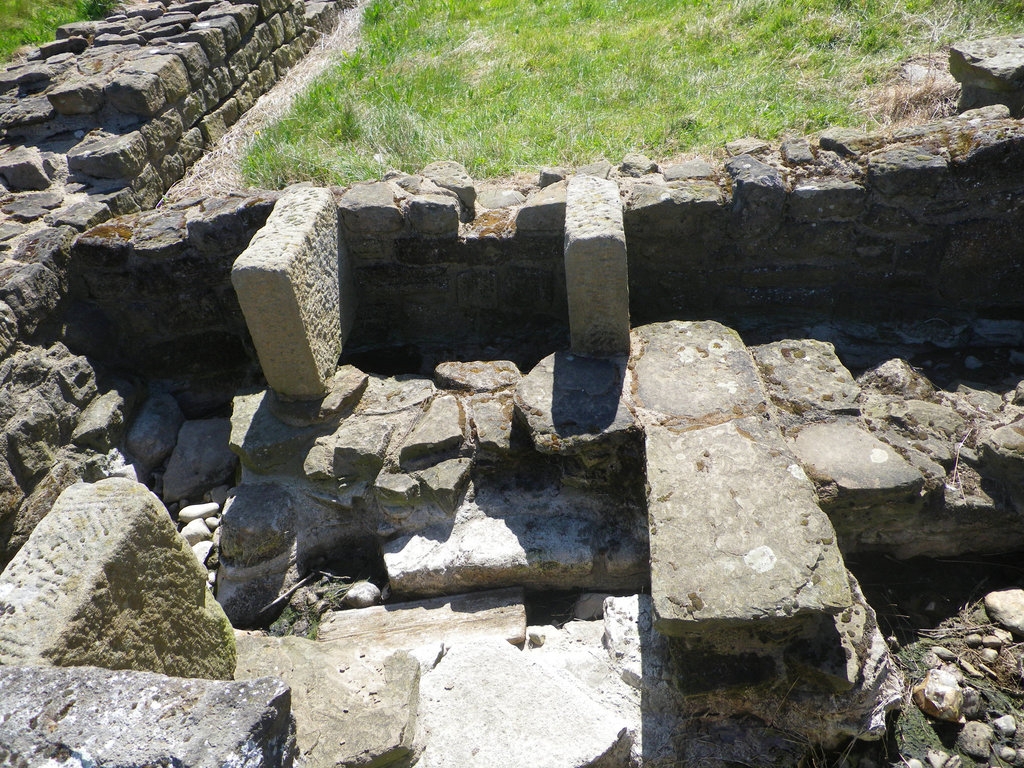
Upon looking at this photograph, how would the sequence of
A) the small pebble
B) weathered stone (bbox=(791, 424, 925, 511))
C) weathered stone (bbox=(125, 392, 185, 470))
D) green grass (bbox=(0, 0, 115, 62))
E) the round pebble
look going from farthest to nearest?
1. green grass (bbox=(0, 0, 115, 62))
2. weathered stone (bbox=(125, 392, 185, 470))
3. the round pebble
4. weathered stone (bbox=(791, 424, 925, 511))
5. the small pebble

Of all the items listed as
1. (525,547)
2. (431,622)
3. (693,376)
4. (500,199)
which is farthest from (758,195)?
(431,622)

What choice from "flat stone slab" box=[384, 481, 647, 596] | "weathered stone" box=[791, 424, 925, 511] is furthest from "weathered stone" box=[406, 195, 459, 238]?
"weathered stone" box=[791, 424, 925, 511]

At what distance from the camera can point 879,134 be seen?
3816mm

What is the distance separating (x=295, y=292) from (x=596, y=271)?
4.08 ft

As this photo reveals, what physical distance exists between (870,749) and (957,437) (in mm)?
1296

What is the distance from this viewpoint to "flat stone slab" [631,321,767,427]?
285 cm

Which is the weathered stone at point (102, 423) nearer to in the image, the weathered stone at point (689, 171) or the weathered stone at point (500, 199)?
the weathered stone at point (500, 199)

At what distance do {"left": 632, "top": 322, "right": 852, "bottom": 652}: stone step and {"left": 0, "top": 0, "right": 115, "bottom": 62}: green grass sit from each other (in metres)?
7.88

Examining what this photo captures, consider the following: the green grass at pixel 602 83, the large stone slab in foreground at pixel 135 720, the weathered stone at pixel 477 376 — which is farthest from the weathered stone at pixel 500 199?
the large stone slab in foreground at pixel 135 720

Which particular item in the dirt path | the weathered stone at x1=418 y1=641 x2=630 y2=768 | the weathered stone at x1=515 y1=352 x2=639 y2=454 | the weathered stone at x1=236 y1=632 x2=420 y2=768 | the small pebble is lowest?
the small pebble

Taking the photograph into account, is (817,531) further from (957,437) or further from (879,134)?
(879,134)

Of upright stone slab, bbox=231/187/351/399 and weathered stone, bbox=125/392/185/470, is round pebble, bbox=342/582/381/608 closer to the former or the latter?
upright stone slab, bbox=231/187/351/399

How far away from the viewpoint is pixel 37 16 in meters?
8.37

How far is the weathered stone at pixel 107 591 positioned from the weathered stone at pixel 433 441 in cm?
104
